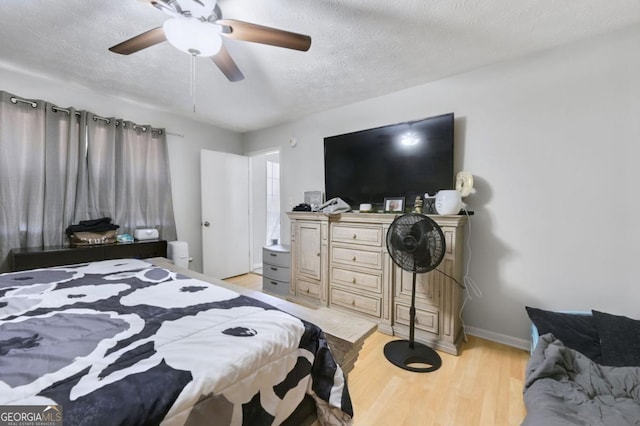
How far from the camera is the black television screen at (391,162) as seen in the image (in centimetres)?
238

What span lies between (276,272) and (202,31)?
2.60m

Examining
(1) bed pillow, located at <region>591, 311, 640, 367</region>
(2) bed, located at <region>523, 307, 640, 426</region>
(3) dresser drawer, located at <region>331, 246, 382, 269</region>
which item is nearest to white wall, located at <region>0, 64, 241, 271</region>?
(3) dresser drawer, located at <region>331, 246, 382, 269</region>

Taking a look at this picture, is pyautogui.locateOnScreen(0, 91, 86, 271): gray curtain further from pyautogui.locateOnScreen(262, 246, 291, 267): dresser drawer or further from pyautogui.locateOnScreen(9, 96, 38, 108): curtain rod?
pyautogui.locateOnScreen(262, 246, 291, 267): dresser drawer

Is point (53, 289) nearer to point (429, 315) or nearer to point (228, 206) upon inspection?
point (429, 315)

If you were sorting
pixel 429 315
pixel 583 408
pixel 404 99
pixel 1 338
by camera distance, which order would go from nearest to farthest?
pixel 1 338 < pixel 583 408 < pixel 429 315 < pixel 404 99

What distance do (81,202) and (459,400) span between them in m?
3.80

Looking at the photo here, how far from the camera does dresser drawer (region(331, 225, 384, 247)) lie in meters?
2.43

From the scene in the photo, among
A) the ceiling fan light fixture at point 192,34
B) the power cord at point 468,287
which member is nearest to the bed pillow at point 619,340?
the power cord at point 468,287

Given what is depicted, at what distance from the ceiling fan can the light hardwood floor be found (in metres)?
2.16

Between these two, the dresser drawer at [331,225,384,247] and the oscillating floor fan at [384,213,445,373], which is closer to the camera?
the oscillating floor fan at [384,213,445,373]

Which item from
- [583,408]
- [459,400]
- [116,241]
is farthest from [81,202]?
[583,408]

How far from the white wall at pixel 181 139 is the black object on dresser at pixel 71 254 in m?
0.81

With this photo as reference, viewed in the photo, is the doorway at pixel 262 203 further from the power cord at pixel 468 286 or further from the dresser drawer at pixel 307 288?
the power cord at pixel 468 286

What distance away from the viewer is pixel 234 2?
1.53 m
